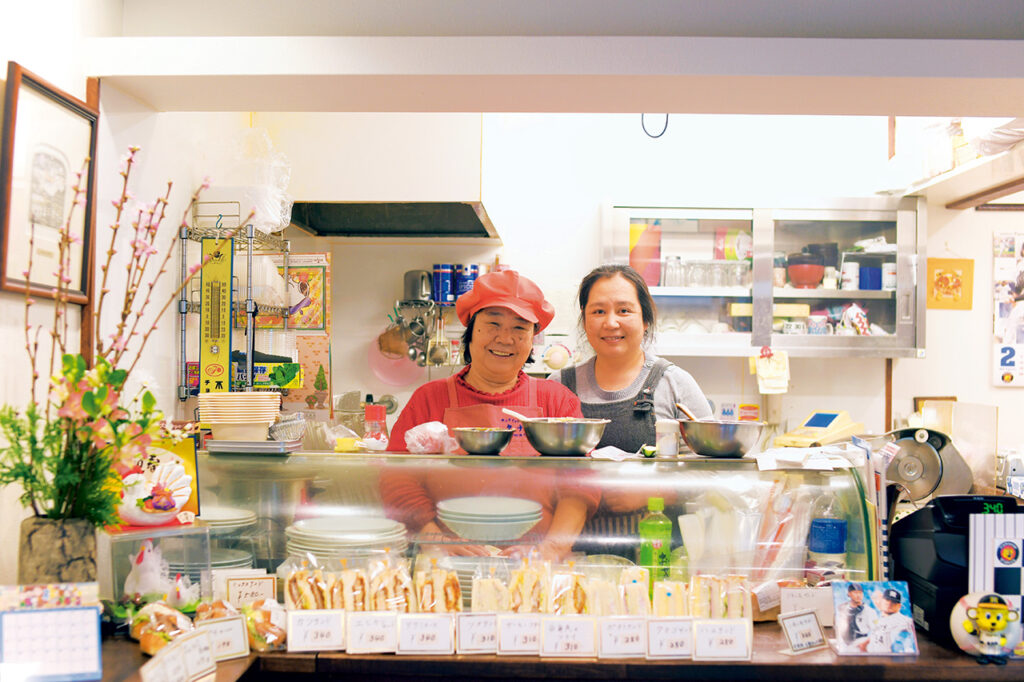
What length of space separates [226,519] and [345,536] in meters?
0.34

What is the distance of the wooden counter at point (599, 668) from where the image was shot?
1678mm

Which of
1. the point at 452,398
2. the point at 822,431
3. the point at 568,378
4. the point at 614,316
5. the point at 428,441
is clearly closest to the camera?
the point at 428,441

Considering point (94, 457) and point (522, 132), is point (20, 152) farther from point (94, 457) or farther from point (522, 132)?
point (522, 132)

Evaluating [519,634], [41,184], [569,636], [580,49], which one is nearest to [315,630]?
[519,634]

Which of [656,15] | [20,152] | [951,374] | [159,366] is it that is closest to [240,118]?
[159,366]

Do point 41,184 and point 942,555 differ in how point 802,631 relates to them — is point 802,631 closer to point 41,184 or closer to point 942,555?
point 942,555

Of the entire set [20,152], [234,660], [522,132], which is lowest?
[234,660]

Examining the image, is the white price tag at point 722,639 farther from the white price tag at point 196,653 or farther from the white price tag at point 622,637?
the white price tag at point 196,653

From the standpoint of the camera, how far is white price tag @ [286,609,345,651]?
1717 millimetres

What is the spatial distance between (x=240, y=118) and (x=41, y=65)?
1.60 m

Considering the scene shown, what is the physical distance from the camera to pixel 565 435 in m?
2.10

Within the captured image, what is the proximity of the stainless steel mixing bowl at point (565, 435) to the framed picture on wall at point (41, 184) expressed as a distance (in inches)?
47.8

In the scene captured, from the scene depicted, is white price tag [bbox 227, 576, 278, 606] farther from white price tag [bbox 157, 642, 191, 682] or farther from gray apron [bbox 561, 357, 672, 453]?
gray apron [bbox 561, 357, 672, 453]

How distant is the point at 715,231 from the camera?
4652mm
